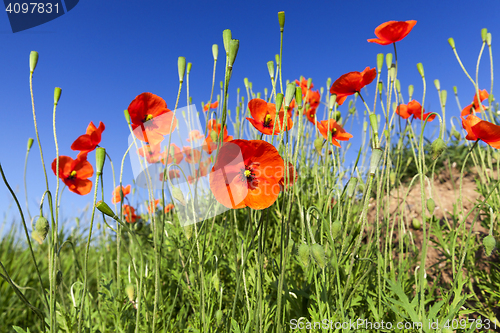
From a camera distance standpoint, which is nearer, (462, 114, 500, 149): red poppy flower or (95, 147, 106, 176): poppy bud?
(95, 147, 106, 176): poppy bud

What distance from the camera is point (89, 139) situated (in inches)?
52.2

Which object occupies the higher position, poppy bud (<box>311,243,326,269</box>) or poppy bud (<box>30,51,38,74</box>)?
poppy bud (<box>30,51,38,74</box>)

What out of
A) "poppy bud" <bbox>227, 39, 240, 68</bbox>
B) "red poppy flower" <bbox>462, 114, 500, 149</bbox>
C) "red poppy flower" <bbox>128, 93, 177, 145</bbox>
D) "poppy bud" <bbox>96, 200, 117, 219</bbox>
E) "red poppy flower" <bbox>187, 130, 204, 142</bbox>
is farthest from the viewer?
"red poppy flower" <bbox>187, 130, 204, 142</bbox>

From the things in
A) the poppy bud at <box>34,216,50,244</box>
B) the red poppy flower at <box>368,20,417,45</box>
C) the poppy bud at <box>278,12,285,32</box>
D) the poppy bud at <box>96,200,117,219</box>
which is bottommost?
the poppy bud at <box>34,216,50,244</box>

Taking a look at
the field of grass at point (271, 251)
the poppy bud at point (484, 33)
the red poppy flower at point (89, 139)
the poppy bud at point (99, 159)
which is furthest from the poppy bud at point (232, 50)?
the poppy bud at point (484, 33)

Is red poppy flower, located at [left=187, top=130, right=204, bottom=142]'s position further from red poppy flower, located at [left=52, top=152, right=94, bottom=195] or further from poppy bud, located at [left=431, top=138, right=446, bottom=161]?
poppy bud, located at [left=431, top=138, right=446, bottom=161]

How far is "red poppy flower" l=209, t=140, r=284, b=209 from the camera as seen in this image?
0.88 meters

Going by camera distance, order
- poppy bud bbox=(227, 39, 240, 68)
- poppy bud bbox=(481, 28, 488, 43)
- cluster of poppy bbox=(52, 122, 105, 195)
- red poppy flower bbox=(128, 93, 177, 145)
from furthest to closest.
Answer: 1. poppy bud bbox=(481, 28, 488, 43)
2. cluster of poppy bbox=(52, 122, 105, 195)
3. red poppy flower bbox=(128, 93, 177, 145)
4. poppy bud bbox=(227, 39, 240, 68)

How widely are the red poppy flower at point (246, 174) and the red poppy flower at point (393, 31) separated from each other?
2.66ft

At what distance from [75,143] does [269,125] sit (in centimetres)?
86

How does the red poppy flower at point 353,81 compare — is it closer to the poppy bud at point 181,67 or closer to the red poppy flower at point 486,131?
the red poppy flower at point 486,131

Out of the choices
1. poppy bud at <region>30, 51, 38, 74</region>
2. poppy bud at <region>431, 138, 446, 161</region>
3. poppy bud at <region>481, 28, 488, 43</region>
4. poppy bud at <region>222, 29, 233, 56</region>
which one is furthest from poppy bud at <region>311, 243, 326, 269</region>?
poppy bud at <region>481, 28, 488, 43</region>

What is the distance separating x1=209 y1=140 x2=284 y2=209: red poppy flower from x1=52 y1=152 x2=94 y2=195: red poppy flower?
1.06 metres

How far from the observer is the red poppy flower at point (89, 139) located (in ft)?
4.30
